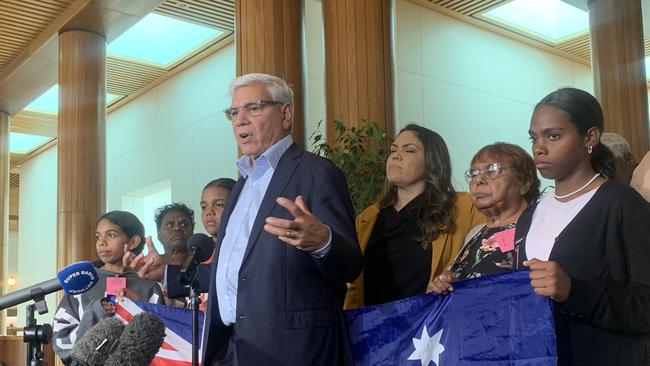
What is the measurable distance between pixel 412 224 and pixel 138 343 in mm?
1569

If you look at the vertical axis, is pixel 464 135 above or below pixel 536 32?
below

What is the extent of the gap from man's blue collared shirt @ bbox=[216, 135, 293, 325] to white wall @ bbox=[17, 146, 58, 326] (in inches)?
595

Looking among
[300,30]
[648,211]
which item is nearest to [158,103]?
[300,30]

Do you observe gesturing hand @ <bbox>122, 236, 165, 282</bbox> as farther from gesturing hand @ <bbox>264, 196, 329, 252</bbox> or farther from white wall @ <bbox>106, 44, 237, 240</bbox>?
white wall @ <bbox>106, 44, 237, 240</bbox>

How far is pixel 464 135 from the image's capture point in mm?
9719

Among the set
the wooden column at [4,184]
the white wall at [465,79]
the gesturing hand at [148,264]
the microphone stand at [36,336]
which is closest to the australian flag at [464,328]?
the gesturing hand at [148,264]

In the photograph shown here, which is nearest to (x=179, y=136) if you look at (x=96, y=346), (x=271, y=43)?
(x=271, y=43)

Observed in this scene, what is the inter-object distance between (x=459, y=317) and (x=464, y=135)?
297 inches

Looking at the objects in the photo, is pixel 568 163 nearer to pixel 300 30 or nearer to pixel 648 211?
pixel 648 211

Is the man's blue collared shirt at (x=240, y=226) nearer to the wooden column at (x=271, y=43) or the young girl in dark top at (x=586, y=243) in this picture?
the young girl in dark top at (x=586, y=243)

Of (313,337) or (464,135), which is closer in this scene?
(313,337)

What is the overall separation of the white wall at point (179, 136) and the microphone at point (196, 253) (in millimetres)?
7437

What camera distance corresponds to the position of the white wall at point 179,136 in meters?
10.9

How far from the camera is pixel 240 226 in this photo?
247cm
